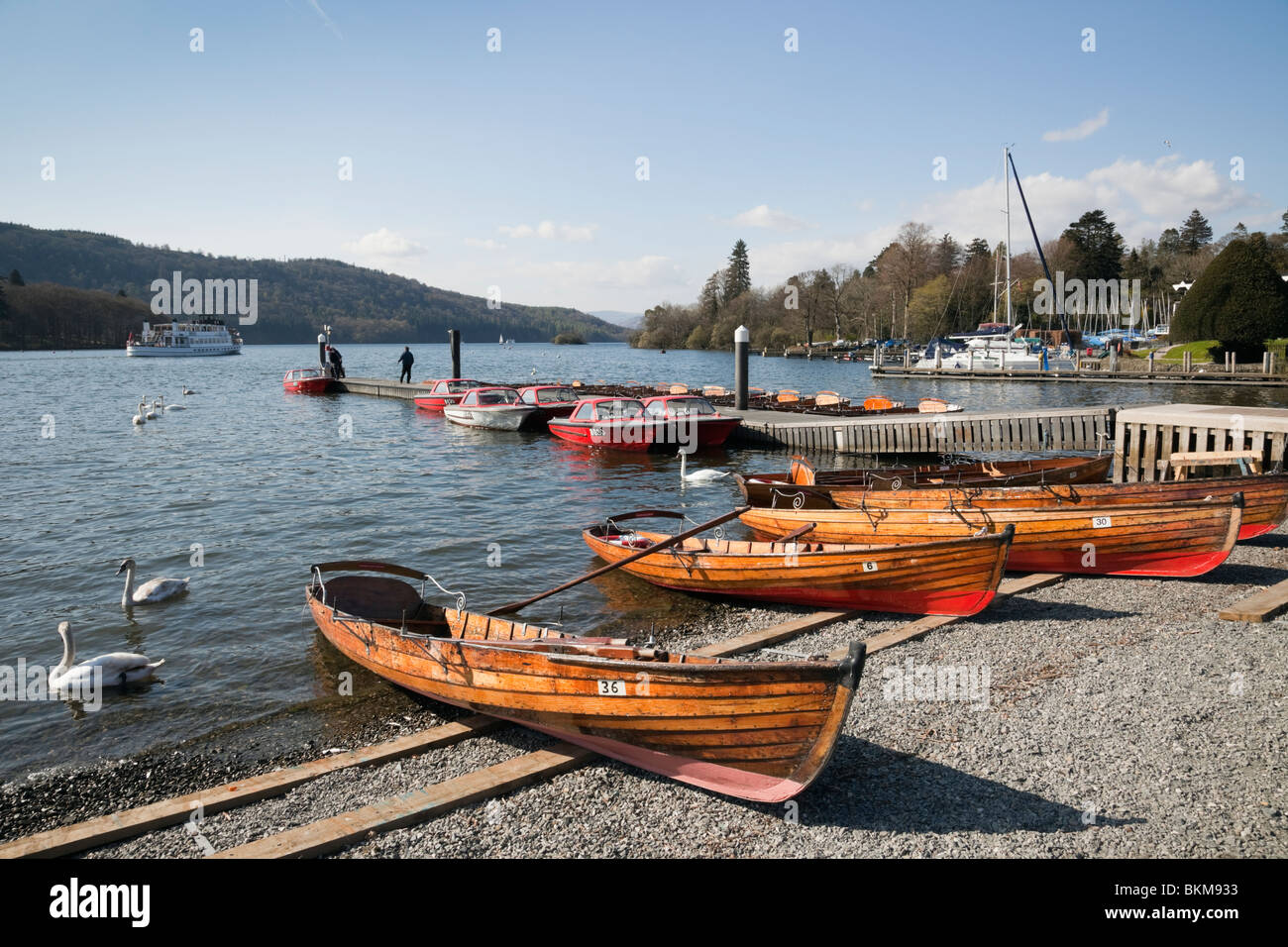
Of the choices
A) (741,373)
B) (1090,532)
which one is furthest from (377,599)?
(741,373)

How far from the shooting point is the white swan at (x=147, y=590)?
12.1 m

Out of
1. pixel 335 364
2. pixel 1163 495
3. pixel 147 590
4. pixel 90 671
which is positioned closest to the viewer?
pixel 90 671

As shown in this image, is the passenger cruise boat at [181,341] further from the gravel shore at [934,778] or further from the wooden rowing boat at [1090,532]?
the wooden rowing boat at [1090,532]

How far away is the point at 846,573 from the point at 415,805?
20.7ft

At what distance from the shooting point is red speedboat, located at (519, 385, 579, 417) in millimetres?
33531

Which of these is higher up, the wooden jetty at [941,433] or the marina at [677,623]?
the wooden jetty at [941,433]

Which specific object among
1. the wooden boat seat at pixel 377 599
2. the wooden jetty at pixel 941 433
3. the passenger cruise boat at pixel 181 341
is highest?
the passenger cruise boat at pixel 181 341

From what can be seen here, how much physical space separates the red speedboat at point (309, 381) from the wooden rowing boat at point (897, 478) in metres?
43.5

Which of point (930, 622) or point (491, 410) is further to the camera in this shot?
point (491, 410)

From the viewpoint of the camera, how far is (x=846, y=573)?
410 inches

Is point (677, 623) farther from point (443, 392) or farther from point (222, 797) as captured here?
point (443, 392)

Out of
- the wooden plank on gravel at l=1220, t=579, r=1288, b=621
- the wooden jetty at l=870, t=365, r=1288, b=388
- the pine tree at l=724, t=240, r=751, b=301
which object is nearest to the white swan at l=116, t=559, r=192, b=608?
the wooden plank on gravel at l=1220, t=579, r=1288, b=621

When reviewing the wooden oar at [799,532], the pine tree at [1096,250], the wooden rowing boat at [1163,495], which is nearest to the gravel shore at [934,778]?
the wooden oar at [799,532]

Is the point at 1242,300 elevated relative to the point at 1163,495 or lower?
elevated
